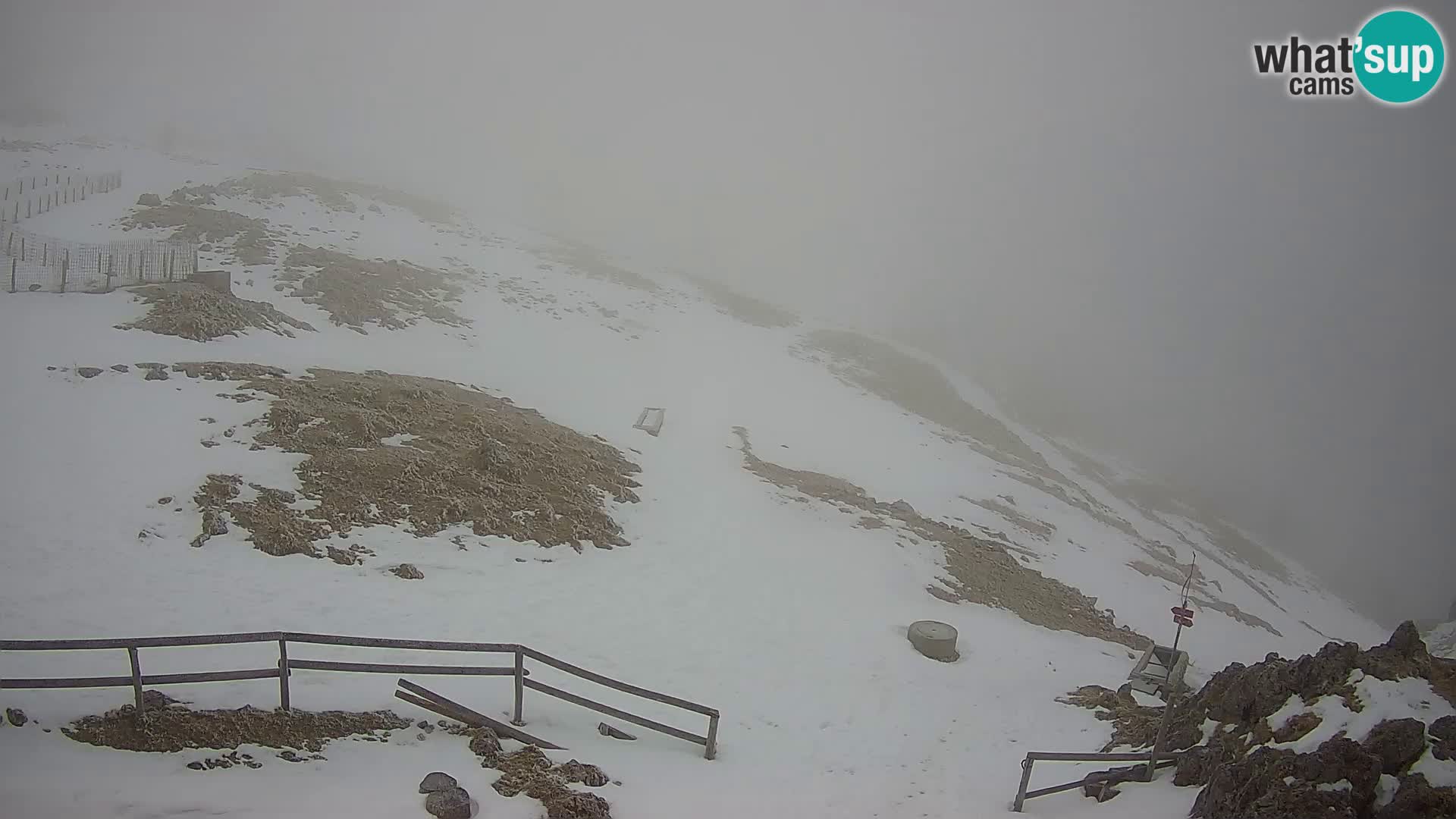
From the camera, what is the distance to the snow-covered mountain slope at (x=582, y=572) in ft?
29.7

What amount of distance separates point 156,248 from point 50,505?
79.0 feet

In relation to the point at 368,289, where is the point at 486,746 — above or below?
below

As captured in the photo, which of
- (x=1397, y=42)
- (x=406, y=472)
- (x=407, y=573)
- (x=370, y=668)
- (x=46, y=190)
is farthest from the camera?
(x=46, y=190)

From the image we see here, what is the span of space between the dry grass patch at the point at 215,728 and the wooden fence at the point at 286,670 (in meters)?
0.20

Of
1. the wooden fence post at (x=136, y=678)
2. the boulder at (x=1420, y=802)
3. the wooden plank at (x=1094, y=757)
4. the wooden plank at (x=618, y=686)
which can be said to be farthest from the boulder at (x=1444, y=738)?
the wooden fence post at (x=136, y=678)

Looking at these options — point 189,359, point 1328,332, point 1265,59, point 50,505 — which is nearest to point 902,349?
point 1265,59

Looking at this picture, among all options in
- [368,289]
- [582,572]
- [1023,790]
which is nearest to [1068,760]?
[1023,790]

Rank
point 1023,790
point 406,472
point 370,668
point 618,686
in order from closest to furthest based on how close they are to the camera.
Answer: point 370,668 → point 618,686 → point 1023,790 → point 406,472

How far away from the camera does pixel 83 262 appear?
26938 mm

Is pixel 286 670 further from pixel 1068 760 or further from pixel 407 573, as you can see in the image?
pixel 1068 760

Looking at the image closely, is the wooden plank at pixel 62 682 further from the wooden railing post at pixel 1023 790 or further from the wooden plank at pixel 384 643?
the wooden railing post at pixel 1023 790

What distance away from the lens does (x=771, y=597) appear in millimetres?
17281

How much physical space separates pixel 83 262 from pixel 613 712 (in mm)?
30588

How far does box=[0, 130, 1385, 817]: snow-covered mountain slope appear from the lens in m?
9.05
